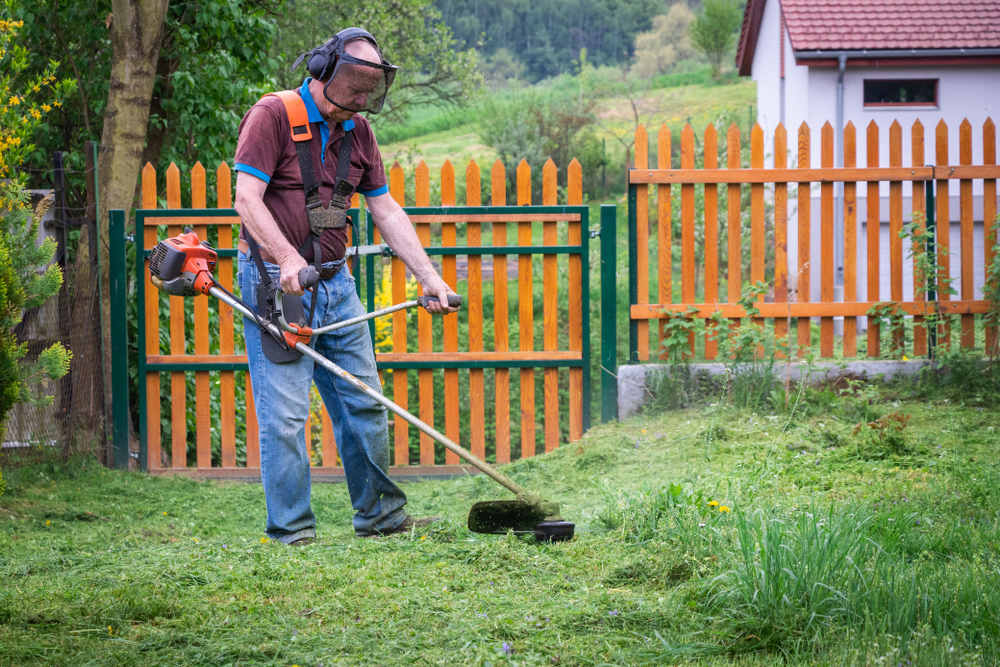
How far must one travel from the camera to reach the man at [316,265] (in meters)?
3.41

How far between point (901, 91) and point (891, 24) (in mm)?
1252

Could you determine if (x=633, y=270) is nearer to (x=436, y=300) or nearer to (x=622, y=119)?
(x=436, y=300)

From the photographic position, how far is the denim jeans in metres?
3.55

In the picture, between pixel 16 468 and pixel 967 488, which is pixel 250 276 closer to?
pixel 16 468

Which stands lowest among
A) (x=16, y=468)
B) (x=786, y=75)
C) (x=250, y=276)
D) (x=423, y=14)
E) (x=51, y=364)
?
(x=16, y=468)

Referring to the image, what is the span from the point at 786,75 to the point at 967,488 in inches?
640

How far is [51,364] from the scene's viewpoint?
427cm

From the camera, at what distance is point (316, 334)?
11.6ft

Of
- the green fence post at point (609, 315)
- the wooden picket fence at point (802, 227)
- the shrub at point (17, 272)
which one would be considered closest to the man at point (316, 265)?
the shrub at point (17, 272)

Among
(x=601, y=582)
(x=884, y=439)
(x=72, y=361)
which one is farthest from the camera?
(x=72, y=361)

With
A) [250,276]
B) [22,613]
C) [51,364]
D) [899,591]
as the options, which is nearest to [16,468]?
[51,364]

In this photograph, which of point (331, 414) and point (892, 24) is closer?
point (331, 414)

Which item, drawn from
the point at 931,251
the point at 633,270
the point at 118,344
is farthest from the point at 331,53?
the point at 931,251

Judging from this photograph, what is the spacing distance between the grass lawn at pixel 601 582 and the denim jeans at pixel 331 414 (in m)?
0.24
